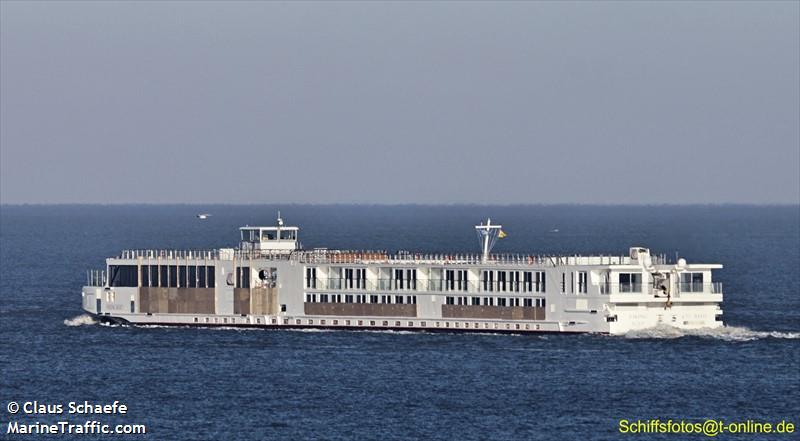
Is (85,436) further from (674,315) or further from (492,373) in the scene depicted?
(674,315)

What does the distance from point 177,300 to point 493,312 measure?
21127 mm

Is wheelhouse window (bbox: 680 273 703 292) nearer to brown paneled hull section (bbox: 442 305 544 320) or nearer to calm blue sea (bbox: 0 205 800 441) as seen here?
calm blue sea (bbox: 0 205 800 441)

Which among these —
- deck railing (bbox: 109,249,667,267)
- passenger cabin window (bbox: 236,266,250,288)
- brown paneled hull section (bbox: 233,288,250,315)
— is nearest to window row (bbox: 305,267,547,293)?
deck railing (bbox: 109,249,667,267)

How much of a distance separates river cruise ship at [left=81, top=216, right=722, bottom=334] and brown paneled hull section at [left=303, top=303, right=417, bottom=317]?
6 cm

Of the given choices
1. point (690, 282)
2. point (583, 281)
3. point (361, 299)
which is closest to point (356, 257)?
point (361, 299)

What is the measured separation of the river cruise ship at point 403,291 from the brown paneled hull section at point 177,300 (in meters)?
0.06

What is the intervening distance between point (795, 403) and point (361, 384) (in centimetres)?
2125

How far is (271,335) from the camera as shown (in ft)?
361

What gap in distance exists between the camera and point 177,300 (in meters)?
115

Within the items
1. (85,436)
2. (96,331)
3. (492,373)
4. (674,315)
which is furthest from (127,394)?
(674,315)

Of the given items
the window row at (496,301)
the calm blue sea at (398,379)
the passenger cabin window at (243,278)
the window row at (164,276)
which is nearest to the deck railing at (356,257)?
the window row at (164,276)

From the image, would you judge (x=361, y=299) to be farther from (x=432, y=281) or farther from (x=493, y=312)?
(x=493, y=312)

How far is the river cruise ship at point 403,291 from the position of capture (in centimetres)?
10519

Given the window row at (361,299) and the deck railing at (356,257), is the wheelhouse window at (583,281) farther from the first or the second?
the window row at (361,299)
